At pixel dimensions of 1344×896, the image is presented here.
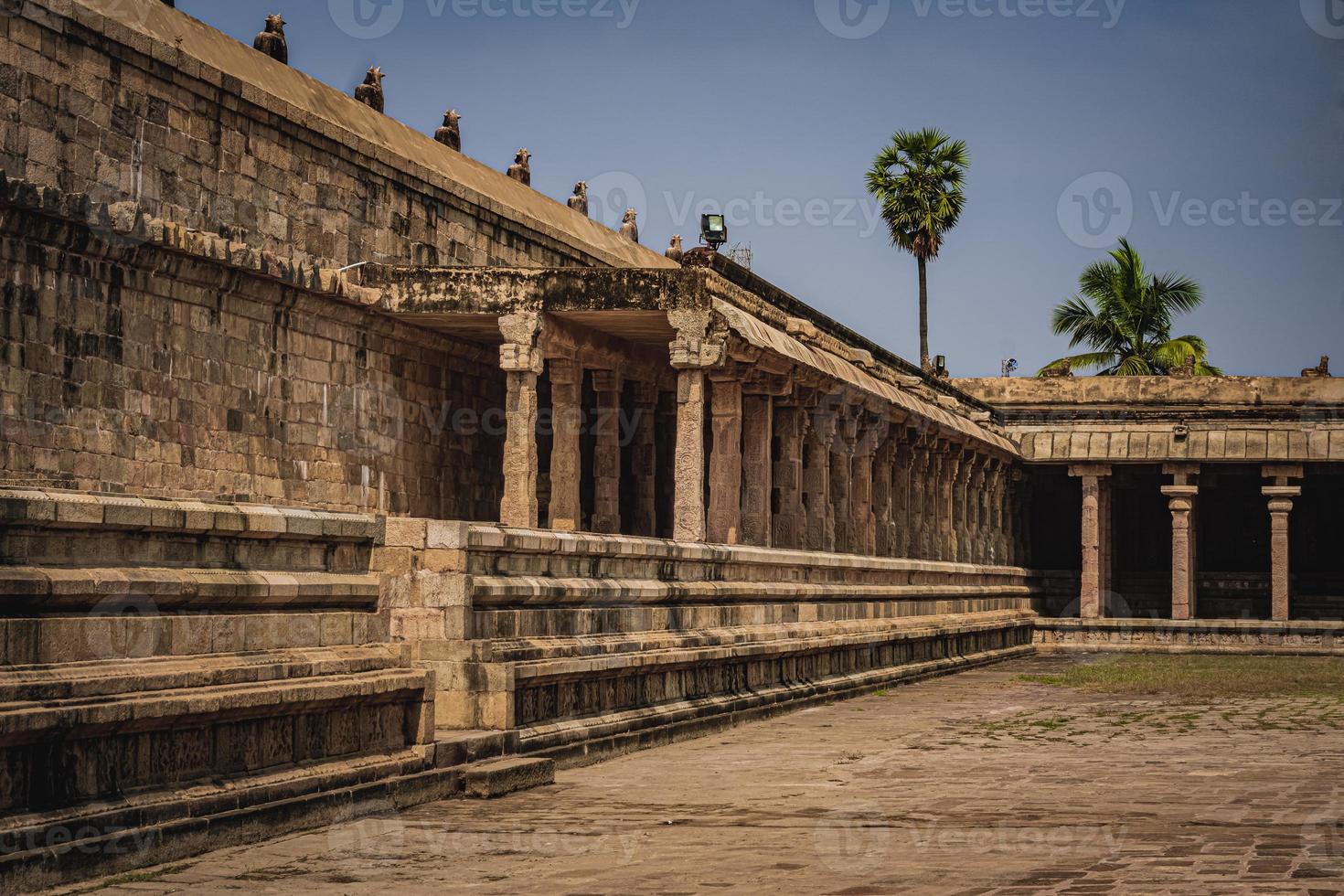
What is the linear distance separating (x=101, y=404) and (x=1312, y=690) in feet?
52.1

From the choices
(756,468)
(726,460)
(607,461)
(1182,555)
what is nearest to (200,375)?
(726,460)

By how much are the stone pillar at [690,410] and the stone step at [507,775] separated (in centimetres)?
898

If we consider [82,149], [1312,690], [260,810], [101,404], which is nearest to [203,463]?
[101,404]

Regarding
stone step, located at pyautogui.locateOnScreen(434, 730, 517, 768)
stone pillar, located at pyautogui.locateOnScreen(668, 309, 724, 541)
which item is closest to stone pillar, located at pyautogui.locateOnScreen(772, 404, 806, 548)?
stone pillar, located at pyautogui.locateOnScreen(668, 309, 724, 541)

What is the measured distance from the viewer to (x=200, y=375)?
17672mm

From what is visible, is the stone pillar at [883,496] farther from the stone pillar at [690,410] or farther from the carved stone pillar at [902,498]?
the stone pillar at [690,410]

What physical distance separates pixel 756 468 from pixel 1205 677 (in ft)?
25.2

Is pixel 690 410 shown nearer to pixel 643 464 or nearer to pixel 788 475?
pixel 788 475

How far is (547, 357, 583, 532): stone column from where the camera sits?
22594mm

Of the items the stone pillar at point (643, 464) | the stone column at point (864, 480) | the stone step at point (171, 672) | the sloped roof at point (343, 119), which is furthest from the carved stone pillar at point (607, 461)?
the stone step at point (171, 672)

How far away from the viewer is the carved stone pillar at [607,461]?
24.4 metres

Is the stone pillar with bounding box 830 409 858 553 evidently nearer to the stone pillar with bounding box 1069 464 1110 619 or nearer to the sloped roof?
the sloped roof

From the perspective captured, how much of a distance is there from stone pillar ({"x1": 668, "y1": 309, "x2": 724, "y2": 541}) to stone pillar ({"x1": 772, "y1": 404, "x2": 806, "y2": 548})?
545 cm

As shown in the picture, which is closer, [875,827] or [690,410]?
[875,827]
